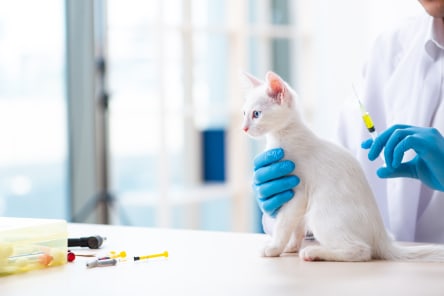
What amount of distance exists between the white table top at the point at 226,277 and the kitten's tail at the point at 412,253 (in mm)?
27

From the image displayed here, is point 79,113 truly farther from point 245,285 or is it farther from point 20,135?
point 245,285

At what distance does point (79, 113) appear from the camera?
8.87 ft

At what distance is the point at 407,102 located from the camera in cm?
161

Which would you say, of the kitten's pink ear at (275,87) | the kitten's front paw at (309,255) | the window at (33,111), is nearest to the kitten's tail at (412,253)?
the kitten's front paw at (309,255)

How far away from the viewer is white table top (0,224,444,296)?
0.98m

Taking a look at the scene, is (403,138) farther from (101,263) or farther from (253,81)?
(101,263)

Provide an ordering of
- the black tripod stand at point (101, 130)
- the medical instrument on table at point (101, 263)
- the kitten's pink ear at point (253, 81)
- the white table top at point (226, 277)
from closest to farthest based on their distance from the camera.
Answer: the white table top at point (226, 277) → the medical instrument on table at point (101, 263) → the kitten's pink ear at point (253, 81) → the black tripod stand at point (101, 130)

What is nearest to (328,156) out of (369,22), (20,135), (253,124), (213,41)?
(253,124)

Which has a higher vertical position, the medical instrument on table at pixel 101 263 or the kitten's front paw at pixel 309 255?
the kitten's front paw at pixel 309 255

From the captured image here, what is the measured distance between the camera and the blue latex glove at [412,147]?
1.25m

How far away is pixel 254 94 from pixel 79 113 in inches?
62.9

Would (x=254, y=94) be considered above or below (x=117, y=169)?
above

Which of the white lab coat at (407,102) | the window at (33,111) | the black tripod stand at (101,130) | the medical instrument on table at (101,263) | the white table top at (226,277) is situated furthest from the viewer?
the black tripod stand at (101,130)

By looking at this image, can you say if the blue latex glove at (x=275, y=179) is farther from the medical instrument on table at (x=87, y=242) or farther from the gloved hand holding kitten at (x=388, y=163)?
the medical instrument on table at (x=87, y=242)
